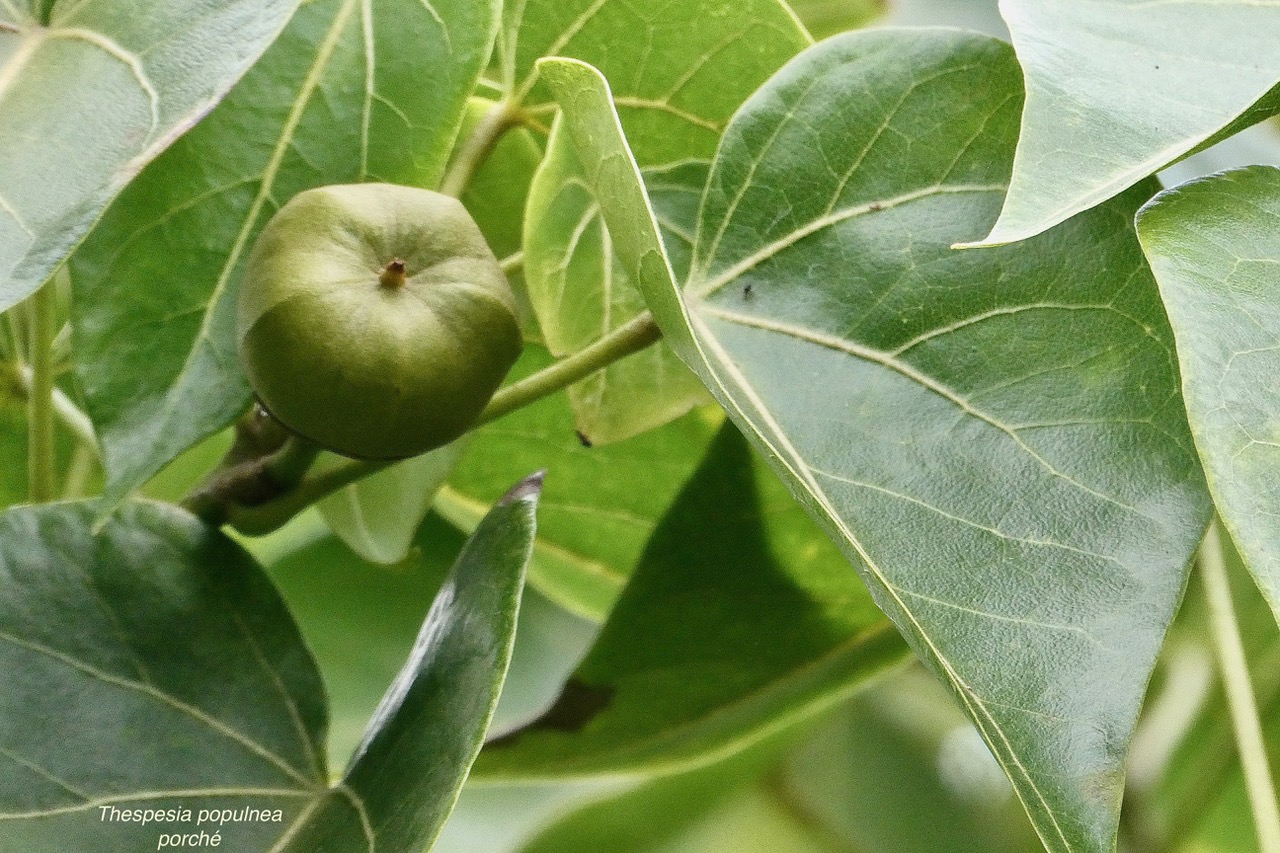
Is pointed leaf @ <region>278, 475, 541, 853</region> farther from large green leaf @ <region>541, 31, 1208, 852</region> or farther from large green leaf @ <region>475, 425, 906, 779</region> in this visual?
large green leaf @ <region>475, 425, 906, 779</region>

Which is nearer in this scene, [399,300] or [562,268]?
A: [399,300]

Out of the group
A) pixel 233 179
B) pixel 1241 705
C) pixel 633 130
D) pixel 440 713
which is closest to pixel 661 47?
pixel 633 130

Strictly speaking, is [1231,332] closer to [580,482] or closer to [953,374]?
[953,374]

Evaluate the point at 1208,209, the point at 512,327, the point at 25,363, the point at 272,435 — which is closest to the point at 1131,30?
the point at 1208,209

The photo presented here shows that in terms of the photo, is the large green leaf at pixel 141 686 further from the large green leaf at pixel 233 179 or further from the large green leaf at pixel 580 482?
the large green leaf at pixel 580 482

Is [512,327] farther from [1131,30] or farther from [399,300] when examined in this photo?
[1131,30]

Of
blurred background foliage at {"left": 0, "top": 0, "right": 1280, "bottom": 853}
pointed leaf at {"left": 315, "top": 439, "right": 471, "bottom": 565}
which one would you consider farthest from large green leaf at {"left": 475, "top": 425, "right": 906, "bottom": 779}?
pointed leaf at {"left": 315, "top": 439, "right": 471, "bottom": 565}

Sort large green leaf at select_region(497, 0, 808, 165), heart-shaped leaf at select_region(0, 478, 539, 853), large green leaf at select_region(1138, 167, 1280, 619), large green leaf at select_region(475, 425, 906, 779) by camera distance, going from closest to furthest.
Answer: large green leaf at select_region(1138, 167, 1280, 619), heart-shaped leaf at select_region(0, 478, 539, 853), large green leaf at select_region(497, 0, 808, 165), large green leaf at select_region(475, 425, 906, 779)

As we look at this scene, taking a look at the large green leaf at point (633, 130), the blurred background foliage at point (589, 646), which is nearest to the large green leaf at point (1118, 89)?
the large green leaf at point (633, 130)
